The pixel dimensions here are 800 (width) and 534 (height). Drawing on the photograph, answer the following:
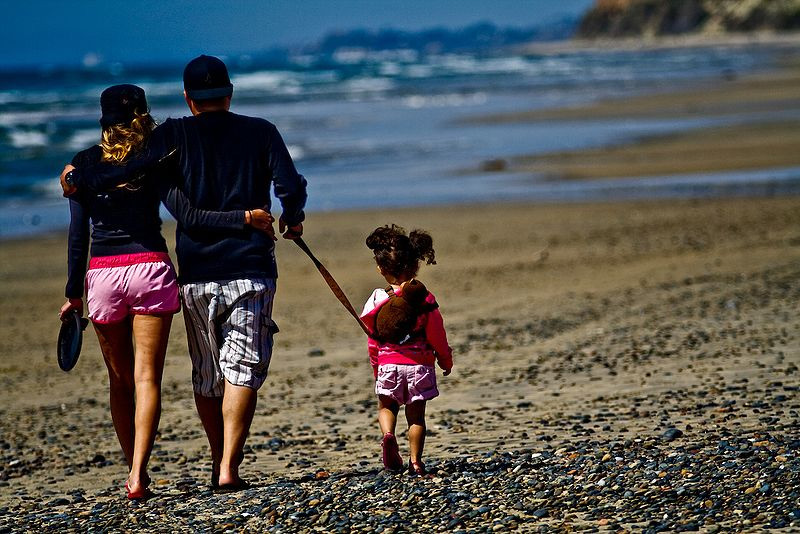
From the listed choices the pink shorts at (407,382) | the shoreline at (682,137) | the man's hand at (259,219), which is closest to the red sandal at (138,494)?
the pink shorts at (407,382)

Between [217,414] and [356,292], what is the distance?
6781mm

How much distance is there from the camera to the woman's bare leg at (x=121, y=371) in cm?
512

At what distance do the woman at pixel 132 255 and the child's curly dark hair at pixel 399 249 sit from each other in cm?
48

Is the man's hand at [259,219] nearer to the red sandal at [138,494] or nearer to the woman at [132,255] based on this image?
the woman at [132,255]

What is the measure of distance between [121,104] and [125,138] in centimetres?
15

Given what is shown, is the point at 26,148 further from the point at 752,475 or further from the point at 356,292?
the point at 752,475

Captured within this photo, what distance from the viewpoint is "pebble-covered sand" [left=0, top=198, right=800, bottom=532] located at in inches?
186

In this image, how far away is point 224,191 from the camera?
486 cm

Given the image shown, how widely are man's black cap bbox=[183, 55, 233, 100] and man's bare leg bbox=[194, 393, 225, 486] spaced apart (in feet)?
4.43

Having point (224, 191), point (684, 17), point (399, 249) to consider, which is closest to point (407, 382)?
point (399, 249)

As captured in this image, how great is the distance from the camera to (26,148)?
32.1 meters

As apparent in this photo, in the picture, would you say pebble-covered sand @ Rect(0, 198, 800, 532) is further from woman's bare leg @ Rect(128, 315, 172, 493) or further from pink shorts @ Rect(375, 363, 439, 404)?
pink shorts @ Rect(375, 363, 439, 404)

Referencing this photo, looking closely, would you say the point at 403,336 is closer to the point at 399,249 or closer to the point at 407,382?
the point at 407,382

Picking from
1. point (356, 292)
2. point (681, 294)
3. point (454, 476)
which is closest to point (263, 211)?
point (454, 476)
